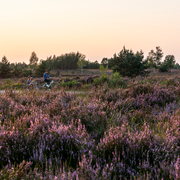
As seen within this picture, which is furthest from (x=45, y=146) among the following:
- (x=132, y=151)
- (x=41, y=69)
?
(x=41, y=69)

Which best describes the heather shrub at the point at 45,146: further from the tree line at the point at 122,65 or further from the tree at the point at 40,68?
the tree at the point at 40,68

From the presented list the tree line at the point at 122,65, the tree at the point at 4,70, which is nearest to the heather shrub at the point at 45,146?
the tree line at the point at 122,65

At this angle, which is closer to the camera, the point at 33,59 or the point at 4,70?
the point at 4,70

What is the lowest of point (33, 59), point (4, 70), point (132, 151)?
point (132, 151)

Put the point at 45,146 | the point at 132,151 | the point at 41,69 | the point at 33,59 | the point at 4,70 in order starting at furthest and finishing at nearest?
the point at 33,59, the point at 4,70, the point at 41,69, the point at 45,146, the point at 132,151

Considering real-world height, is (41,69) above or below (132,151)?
above

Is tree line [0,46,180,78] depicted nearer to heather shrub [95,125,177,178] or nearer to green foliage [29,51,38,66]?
A: green foliage [29,51,38,66]

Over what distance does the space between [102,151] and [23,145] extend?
3.58 feet

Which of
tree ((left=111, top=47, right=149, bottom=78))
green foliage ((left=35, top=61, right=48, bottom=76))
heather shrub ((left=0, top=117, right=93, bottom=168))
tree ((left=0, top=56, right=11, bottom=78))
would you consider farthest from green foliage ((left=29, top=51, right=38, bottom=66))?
heather shrub ((left=0, top=117, right=93, bottom=168))

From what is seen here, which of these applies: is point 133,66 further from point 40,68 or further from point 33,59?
point 33,59

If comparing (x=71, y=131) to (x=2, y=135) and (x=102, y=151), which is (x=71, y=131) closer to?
(x=102, y=151)

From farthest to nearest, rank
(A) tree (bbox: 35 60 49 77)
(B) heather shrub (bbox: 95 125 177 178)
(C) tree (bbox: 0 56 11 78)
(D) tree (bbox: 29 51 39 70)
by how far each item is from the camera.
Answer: (D) tree (bbox: 29 51 39 70) < (C) tree (bbox: 0 56 11 78) < (A) tree (bbox: 35 60 49 77) < (B) heather shrub (bbox: 95 125 177 178)

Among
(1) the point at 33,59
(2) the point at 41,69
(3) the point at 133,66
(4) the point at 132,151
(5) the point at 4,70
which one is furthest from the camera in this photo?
(1) the point at 33,59

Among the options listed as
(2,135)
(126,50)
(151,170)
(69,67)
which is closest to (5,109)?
(2,135)
